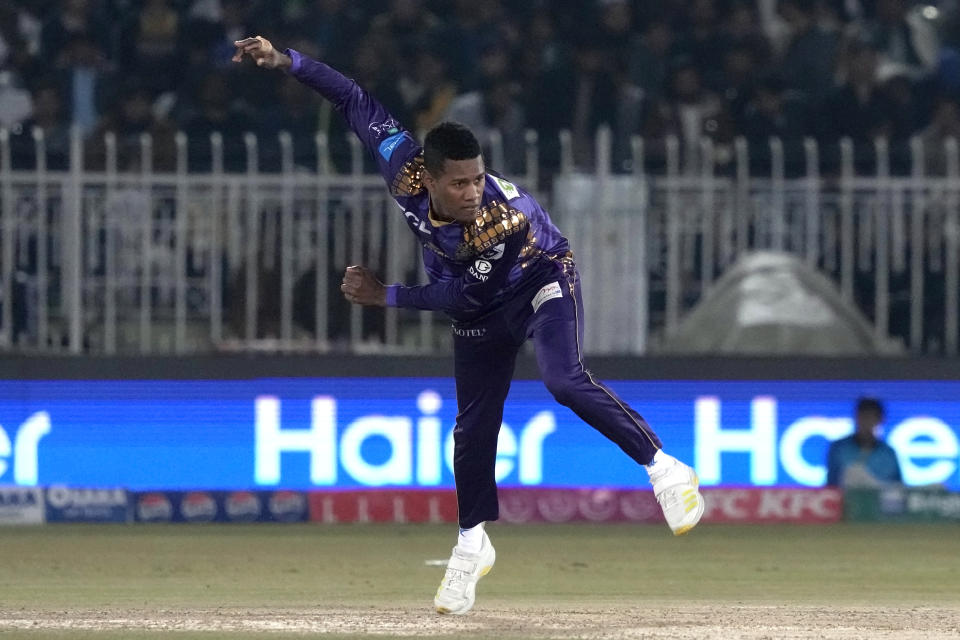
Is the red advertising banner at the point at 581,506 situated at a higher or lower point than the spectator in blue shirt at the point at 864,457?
lower

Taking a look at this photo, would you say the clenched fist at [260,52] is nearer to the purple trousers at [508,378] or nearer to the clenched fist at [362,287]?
the clenched fist at [362,287]

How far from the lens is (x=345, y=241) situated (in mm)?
11773

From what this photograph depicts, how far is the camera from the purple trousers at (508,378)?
6.62 m

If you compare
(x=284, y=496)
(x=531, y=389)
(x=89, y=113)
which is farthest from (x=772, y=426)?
(x=89, y=113)

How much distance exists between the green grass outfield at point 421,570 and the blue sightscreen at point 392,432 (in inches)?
17.6

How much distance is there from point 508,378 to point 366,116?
1170 mm

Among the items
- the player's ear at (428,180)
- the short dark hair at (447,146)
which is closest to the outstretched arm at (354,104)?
the player's ear at (428,180)

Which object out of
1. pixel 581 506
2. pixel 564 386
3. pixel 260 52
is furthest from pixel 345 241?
pixel 564 386

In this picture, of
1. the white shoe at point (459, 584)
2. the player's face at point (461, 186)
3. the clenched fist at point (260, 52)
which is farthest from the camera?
the white shoe at point (459, 584)

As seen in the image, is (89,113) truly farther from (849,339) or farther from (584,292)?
(849,339)

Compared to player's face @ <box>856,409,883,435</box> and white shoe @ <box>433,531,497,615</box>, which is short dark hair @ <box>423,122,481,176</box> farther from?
player's face @ <box>856,409,883,435</box>

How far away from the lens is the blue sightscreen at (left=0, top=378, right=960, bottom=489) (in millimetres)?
11609

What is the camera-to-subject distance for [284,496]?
37.9 feet

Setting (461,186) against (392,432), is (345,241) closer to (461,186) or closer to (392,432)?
(392,432)
